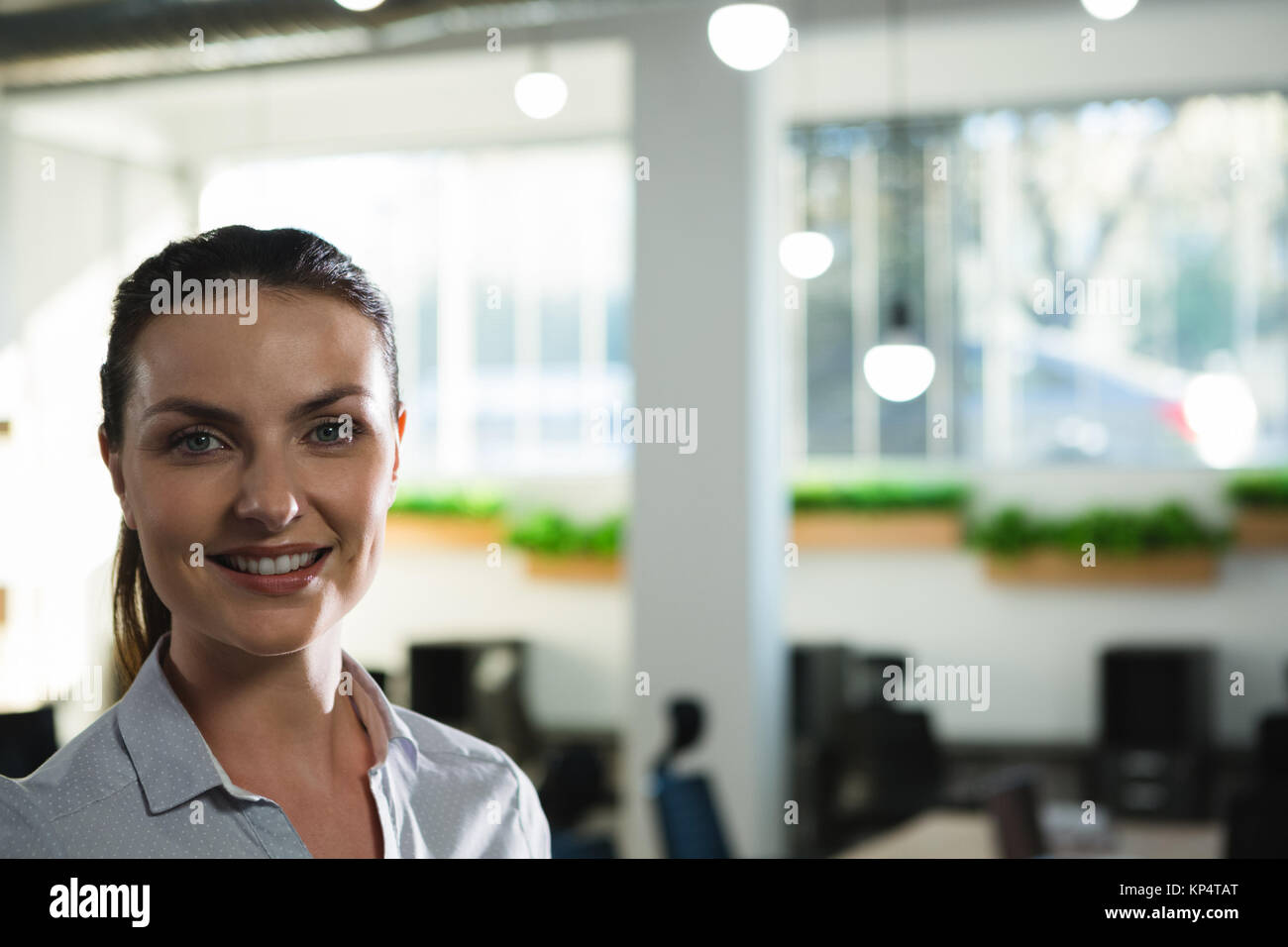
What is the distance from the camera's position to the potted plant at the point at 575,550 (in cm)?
675

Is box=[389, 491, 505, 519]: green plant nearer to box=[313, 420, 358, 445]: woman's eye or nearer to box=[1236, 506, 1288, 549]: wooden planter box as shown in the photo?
box=[1236, 506, 1288, 549]: wooden planter box

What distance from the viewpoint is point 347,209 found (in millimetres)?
921

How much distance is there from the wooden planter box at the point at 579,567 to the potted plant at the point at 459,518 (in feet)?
0.89

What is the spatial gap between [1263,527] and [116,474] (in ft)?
21.9

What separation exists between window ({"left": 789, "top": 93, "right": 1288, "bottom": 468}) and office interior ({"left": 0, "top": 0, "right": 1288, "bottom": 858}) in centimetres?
2

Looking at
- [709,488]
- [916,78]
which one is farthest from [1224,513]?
[709,488]

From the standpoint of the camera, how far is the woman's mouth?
819 millimetres

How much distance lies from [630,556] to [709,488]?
0.41 m

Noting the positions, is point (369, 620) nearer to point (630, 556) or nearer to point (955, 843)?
point (955, 843)

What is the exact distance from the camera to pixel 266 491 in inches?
31.7

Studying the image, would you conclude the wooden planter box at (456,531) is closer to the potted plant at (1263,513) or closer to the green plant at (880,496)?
the green plant at (880,496)

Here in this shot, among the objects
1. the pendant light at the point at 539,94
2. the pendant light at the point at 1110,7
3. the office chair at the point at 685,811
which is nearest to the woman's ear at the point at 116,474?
the pendant light at the point at 1110,7

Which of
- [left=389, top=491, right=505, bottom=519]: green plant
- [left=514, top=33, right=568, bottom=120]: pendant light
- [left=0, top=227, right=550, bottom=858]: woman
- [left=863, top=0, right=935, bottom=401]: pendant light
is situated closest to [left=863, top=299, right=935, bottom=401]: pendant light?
[left=863, top=0, right=935, bottom=401]: pendant light

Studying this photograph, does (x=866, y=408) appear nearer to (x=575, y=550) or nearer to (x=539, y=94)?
(x=575, y=550)
